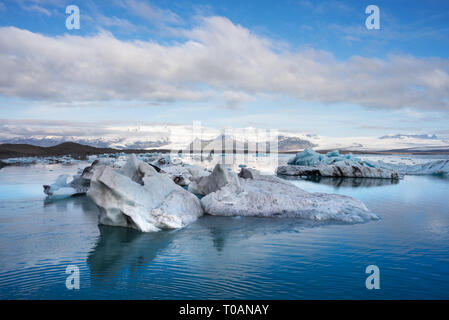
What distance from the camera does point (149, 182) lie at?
8969 millimetres

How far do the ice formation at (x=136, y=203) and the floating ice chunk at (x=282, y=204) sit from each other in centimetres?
124

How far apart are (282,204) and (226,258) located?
13.7ft

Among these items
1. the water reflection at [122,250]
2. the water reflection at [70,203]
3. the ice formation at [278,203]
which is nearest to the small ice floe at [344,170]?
the ice formation at [278,203]

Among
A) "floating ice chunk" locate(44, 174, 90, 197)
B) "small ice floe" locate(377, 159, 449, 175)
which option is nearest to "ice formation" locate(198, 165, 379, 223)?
"floating ice chunk" locate(44, 174, 90, 197)

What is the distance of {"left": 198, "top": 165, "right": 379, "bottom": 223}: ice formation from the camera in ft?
30.7

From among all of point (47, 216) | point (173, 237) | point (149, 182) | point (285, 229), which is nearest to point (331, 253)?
point (285, 229)

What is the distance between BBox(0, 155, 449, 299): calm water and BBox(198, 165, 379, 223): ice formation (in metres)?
0.46

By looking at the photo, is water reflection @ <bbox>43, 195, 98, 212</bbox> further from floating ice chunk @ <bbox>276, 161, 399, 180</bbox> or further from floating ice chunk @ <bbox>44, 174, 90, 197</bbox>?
floating ice chunk @ <bbox>276, 161, 399, 180</bbox>

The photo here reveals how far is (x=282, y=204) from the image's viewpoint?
32.1ft

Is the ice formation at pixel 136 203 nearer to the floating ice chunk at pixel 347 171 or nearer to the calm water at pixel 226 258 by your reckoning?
the calm water at pixel 226 258

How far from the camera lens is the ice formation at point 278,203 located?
9367 mm

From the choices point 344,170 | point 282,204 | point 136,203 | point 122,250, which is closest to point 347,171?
point 344,170
